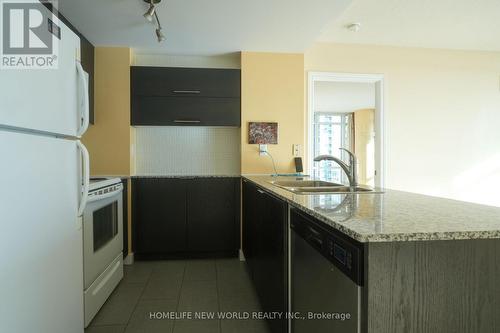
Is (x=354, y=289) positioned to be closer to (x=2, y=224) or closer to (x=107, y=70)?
(x=2, y=224)

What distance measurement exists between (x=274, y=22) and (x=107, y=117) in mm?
1923

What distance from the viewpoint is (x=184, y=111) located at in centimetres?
301

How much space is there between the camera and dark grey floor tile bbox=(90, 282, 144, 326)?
1858mm

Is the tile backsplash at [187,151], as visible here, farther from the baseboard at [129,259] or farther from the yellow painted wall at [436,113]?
the yellow painted wall at [436,113]

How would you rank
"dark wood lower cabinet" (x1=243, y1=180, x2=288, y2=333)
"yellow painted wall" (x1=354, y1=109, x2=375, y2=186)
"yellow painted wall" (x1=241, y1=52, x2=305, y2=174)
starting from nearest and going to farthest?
"dark wood lower cabinet" (x1=243, y1=180, x2=288, y2=333) → "yellow painted wall" (x1=241, y1=52, x2=305, y2=174) → "yellow painted wall" (x1=354, y1=109, x2=375, y2=186)

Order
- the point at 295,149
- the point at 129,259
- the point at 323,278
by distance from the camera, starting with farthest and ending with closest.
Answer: the point at 295,149 → the point at 129,259 → the point at 323,278

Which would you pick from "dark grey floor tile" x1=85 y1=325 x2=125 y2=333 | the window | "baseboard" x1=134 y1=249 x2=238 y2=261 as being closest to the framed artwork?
"baseboard" x1=134 y1=249 x2=238 y2=261

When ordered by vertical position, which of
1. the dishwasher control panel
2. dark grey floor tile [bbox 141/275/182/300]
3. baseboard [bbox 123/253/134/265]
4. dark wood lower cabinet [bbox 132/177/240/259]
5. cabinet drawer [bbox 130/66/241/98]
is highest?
cabinet drawer [bbox 130/66/241/98]

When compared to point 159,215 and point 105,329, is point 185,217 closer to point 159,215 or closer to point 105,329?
point 159,215

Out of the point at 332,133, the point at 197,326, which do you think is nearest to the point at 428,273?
the point at 197,326

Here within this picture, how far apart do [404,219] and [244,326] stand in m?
1.42

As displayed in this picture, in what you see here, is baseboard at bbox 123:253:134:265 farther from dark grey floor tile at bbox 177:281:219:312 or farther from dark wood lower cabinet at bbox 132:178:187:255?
dark grey floor tile at bbox 177:281:219:312

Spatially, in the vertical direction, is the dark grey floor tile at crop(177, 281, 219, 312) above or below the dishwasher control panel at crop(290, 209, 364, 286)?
below

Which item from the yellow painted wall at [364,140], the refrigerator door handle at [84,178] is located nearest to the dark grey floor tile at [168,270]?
the refrigerator door handle at [84,178]
